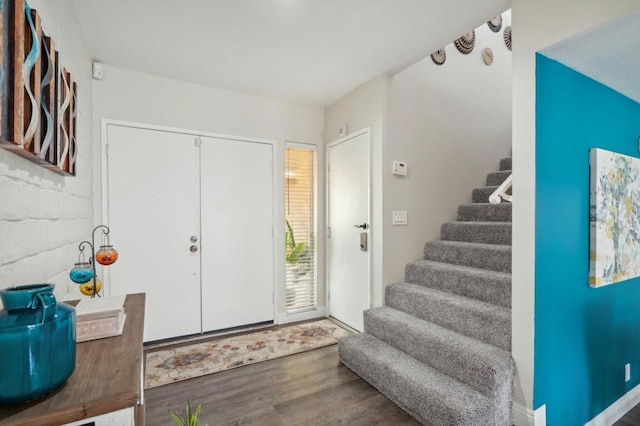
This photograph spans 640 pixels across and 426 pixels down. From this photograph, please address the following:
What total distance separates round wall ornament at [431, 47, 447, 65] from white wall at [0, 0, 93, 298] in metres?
3.13

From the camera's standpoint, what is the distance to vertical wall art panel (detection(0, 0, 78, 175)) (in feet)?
2.81

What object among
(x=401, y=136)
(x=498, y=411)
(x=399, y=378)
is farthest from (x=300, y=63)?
(x=498, y=411)

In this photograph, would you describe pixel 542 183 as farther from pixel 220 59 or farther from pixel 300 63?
pixel 220 59

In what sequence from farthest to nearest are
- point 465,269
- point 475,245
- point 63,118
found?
point 475,245
point 465,269
point 63,118

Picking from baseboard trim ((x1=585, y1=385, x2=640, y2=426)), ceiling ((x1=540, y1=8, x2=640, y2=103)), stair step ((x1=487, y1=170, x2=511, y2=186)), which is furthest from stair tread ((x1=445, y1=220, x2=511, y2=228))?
baseboard trim ((x1=585, y1=385, x2=640, y2=426))

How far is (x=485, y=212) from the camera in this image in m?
3.11

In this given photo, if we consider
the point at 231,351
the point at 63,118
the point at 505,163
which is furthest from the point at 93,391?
the point at 505,163

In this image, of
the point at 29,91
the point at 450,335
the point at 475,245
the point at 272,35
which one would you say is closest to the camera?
the point at 29,91

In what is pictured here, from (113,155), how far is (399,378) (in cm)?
297

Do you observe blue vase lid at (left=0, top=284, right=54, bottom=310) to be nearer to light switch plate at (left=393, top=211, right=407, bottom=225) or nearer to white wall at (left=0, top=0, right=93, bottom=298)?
white wall at (left=0, top=0, right=93, bottom=298)

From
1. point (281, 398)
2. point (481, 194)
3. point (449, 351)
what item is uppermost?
point (481, 194)

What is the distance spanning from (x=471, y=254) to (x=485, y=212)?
715 millimetres

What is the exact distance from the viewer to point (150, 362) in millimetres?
2574

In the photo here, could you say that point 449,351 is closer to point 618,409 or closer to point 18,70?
point 618,409
